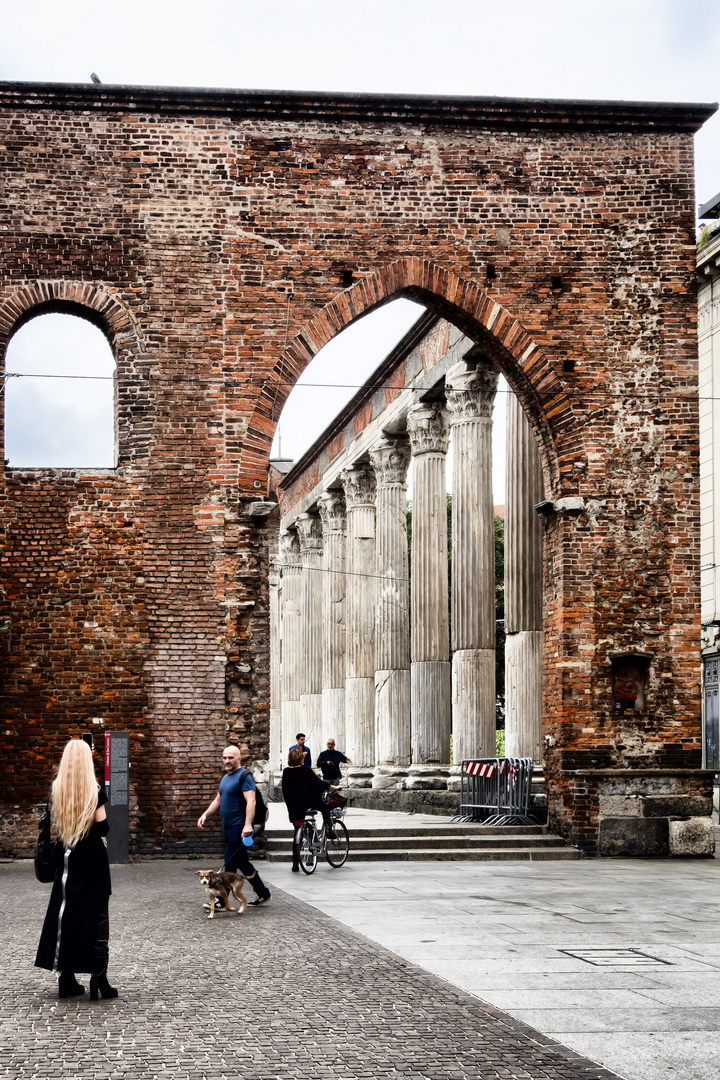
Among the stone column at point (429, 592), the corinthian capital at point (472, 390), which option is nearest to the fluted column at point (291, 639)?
the stone column at point (429, 592)

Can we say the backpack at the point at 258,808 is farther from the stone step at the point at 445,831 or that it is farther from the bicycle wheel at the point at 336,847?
the stone step at the point at 445,831

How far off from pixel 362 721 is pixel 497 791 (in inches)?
571

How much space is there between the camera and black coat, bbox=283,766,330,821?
51.1 feet

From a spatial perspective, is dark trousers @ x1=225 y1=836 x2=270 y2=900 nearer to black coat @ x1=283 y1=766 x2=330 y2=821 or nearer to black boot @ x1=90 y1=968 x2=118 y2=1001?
black coat @ x1=283 y1=766 x2=330 y2=821

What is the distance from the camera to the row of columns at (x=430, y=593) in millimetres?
21016

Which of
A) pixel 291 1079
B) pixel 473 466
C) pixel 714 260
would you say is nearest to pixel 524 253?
pixel 473 466

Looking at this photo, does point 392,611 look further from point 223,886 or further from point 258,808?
point 223,886

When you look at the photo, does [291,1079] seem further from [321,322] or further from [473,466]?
[473,466]

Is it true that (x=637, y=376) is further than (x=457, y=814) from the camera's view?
No

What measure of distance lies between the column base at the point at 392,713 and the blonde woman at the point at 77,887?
2131 centimetres

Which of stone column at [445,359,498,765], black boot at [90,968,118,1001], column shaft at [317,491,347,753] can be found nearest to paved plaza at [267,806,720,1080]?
black boot at [90,968,118,1001]

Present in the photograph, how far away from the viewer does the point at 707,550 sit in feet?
88.2

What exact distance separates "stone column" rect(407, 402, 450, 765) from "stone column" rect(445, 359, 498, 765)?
1.56 meters

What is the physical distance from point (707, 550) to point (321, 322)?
12014 millimetres
